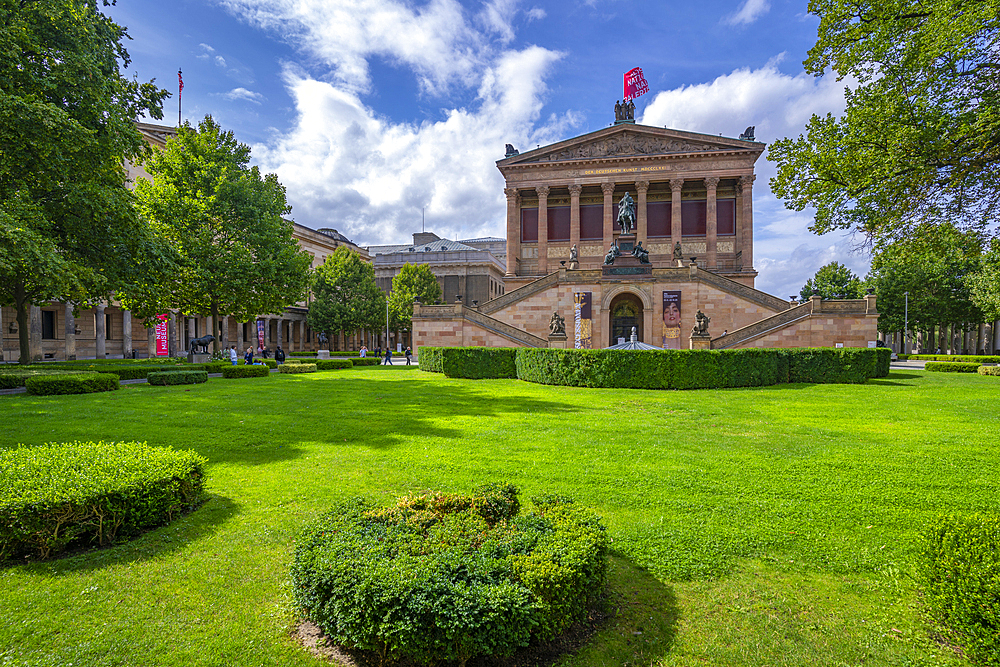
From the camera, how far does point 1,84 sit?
15164mm

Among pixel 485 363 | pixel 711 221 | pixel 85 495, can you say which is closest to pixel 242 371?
pixel 485 363

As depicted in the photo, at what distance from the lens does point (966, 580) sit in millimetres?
3383

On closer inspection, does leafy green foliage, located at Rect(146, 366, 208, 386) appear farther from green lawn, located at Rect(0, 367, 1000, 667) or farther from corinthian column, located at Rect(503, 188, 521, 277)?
corinthian column, located at Rect(503, 188, 521, 277)

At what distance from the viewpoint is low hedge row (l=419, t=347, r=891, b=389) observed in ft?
61.8

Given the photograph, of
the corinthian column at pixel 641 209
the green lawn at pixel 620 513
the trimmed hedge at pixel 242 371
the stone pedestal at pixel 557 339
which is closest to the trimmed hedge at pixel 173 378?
the trimmed hedge at pixel 242 371

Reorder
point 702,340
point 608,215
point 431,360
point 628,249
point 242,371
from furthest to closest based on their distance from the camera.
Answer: point 608,215
point 628,249
point 702,340
point 431,360
point 242,371

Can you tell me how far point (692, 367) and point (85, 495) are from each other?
18.3 meters

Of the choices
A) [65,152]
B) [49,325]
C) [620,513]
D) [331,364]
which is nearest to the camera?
[620,513]

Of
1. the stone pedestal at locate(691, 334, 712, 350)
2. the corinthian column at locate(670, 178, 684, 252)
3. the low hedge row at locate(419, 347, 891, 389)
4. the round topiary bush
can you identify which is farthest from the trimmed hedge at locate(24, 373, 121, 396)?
the corinthian column at locate(670, 178, 684, 252)

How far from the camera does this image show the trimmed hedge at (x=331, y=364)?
32.3m

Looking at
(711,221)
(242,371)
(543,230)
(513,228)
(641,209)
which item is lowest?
(242,371)

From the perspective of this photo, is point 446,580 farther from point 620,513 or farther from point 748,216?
point 748,216

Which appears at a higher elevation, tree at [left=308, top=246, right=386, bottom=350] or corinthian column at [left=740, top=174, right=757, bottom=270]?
corinthian column at [left=740, top=174, right=757, bottom=270]

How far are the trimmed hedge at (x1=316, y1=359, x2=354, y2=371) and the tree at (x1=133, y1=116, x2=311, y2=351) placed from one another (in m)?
4.62
